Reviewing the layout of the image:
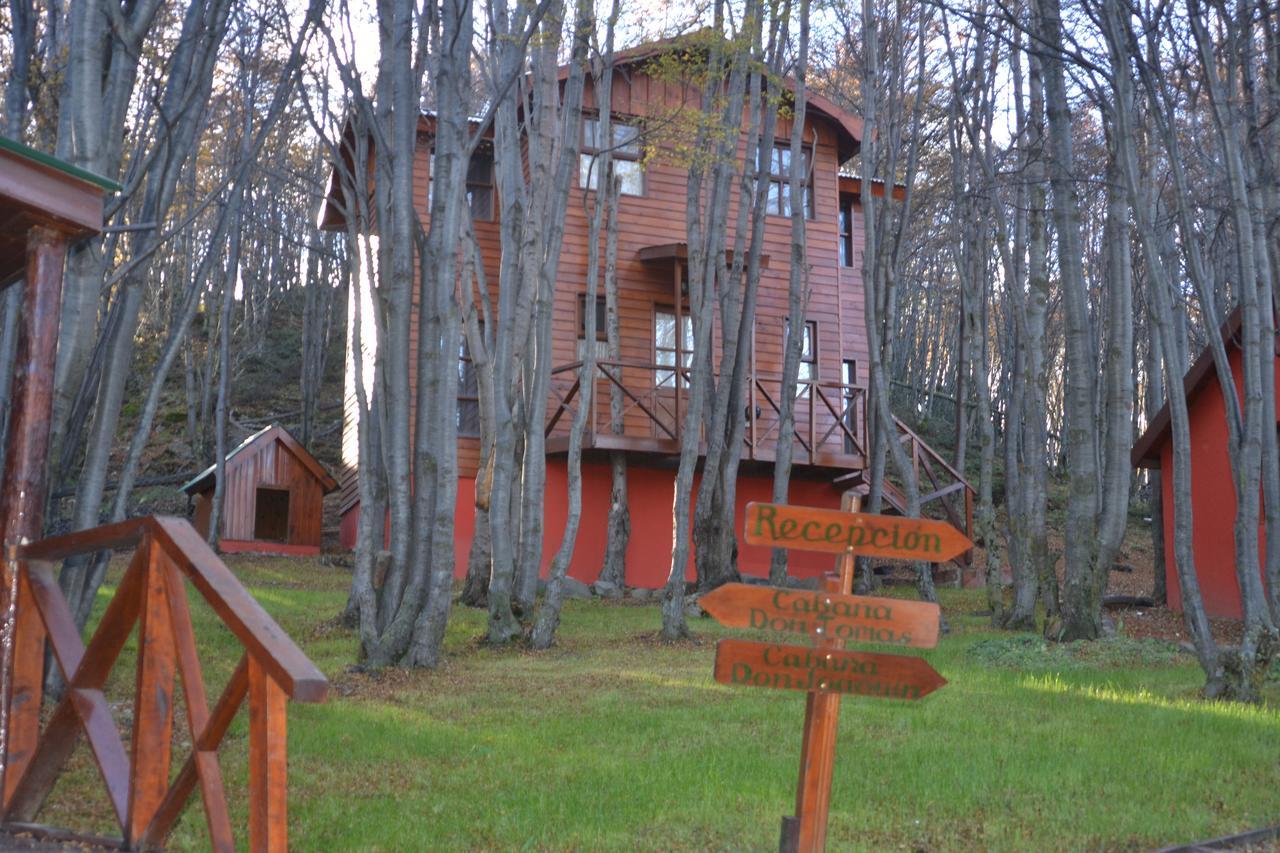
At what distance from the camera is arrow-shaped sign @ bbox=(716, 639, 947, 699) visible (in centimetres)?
457

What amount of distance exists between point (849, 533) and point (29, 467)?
3325 mm

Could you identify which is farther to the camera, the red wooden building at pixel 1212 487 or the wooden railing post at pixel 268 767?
the red wooden building at pixel 1212 487

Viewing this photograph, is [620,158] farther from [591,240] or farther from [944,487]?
[944,487]

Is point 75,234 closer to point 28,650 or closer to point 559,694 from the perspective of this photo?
point 28,650

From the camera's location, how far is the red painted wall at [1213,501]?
17484mm

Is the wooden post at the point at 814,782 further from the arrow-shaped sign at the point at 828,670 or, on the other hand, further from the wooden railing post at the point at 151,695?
the wooden railing post at the point at 151,695

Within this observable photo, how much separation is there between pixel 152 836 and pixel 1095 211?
32175 millimetres

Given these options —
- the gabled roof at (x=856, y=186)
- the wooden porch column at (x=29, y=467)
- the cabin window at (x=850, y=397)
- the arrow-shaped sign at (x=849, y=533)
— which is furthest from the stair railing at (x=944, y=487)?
the wooden porch column at (x=29, y=467)

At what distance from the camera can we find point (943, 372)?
1818 inches

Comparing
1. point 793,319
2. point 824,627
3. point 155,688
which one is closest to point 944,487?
point 793,319

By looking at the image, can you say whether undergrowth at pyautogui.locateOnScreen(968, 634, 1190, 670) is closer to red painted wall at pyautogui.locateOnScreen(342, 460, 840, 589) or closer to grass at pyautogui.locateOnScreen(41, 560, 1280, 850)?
grass at pyautogui.locateOnScreen(41, 560, 1280, 850)

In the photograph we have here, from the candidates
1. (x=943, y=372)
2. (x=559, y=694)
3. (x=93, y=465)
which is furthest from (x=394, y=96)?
(x=943, y=372)

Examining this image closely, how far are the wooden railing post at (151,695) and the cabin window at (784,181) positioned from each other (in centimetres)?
2042

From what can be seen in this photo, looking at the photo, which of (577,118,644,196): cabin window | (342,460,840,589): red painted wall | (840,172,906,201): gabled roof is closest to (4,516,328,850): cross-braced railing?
(342,460,840,589): red painted wall
